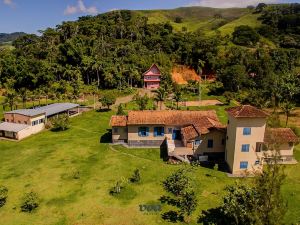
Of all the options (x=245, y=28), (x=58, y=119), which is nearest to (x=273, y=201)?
(x=58, y=119)

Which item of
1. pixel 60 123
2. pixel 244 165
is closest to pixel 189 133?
pixel 244 165

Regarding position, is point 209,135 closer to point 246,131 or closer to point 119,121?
point 246,131

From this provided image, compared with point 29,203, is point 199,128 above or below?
above

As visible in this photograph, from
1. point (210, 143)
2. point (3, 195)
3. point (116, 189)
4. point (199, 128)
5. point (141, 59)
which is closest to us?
A: point (3, 195)

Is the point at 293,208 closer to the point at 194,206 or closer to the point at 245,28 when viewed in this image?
the point at 194,206

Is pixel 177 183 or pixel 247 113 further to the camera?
pixel 247 113

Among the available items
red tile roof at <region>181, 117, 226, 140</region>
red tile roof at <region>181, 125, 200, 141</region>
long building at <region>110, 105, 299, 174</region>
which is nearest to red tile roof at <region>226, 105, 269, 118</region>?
long building at <region>110, 105, 299, 174</region>

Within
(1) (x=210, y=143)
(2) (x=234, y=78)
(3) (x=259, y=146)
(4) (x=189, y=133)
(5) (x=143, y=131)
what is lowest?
(1) (x=210, y=143)
